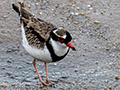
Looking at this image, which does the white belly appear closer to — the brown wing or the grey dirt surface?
the brown wing

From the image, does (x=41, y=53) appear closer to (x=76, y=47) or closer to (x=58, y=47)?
(x=58, y=47)

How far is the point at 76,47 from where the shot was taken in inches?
272

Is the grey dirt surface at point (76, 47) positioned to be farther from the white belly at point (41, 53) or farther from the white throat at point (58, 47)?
the white throat at point (58, 47)

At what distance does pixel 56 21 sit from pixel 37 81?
2.65m

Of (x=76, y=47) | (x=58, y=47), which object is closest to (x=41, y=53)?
(x=58, y=47)

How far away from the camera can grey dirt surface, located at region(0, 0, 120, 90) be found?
570 cm

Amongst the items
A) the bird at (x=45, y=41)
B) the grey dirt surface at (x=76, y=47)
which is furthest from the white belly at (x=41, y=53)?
the grey dirt surface at (x=76, y=47)

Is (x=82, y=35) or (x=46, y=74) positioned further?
(x=82, y=35)

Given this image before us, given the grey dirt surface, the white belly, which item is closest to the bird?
the white belly

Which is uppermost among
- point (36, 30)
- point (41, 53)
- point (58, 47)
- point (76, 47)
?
point (36, 30)

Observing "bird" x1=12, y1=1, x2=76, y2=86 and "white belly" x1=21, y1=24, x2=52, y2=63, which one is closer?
"bird" x1=12, y1=1, x2=76, y2=86

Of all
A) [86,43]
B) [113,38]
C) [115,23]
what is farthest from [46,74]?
[115,23]

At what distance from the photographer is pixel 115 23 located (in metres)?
7.95

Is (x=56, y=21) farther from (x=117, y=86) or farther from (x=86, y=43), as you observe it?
(x=117, y=86)
